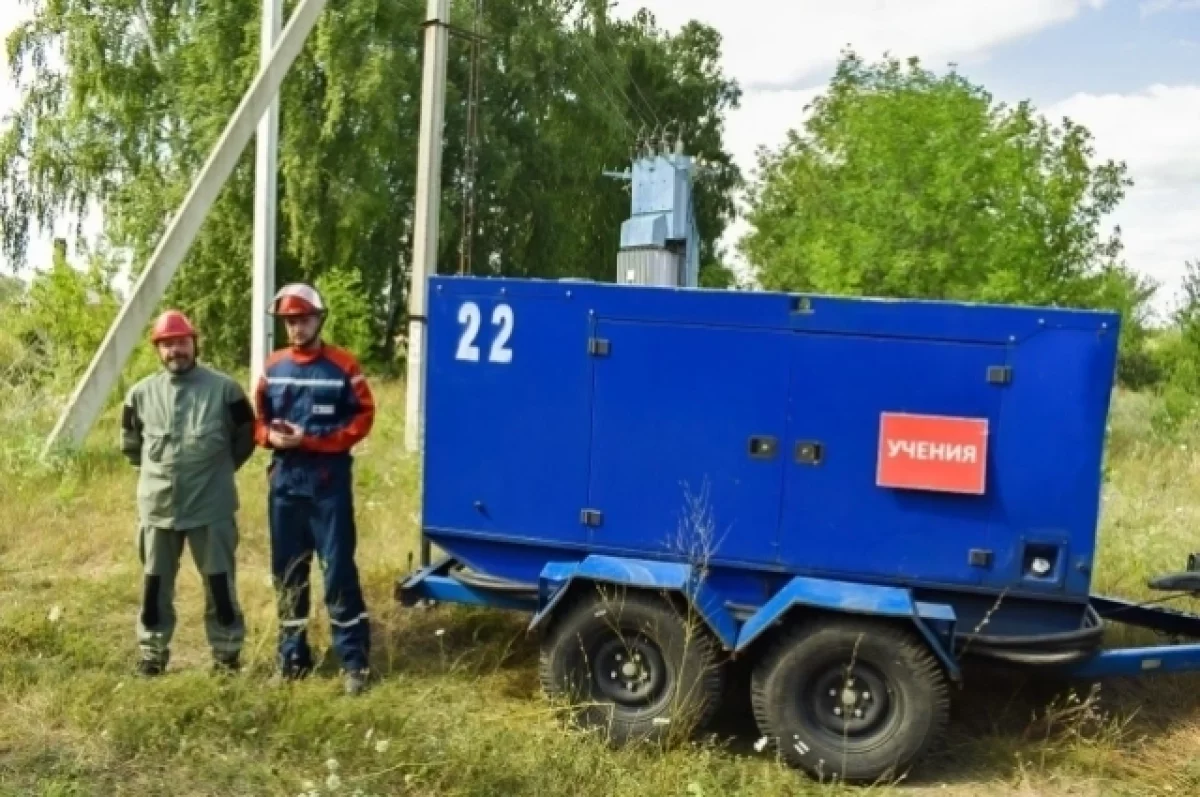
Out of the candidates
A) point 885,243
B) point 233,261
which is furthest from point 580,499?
point 233,261

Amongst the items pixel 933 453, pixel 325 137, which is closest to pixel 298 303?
pixel 933 453

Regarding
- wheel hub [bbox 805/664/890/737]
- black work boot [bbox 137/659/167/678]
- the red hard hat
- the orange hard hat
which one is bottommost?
black work boot [bbox 137/659/167/678]

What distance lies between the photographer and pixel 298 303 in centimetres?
565

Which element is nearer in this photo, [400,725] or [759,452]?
[400,725]

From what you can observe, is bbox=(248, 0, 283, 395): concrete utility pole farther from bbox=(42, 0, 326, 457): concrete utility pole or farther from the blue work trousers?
the blue work trousers

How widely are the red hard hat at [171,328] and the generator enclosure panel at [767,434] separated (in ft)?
4.03

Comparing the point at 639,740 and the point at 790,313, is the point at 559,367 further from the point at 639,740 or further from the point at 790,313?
the point at 639,740

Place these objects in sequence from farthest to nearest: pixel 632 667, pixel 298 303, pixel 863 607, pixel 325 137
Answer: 1. pixel 325 137
2. pixel 298 303
3. pixel 632 667
4. pixel 863 607

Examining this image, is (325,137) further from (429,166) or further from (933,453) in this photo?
(933,453)

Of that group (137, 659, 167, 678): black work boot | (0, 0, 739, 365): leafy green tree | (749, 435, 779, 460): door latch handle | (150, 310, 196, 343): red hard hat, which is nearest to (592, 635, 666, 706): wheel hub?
(749, 435, 779, 460): door latch handle

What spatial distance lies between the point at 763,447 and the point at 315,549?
7.46ft

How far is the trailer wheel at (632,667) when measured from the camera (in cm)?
527

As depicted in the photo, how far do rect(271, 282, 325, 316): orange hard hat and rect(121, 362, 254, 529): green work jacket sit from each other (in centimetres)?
58

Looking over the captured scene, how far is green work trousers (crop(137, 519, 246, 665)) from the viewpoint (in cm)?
594
